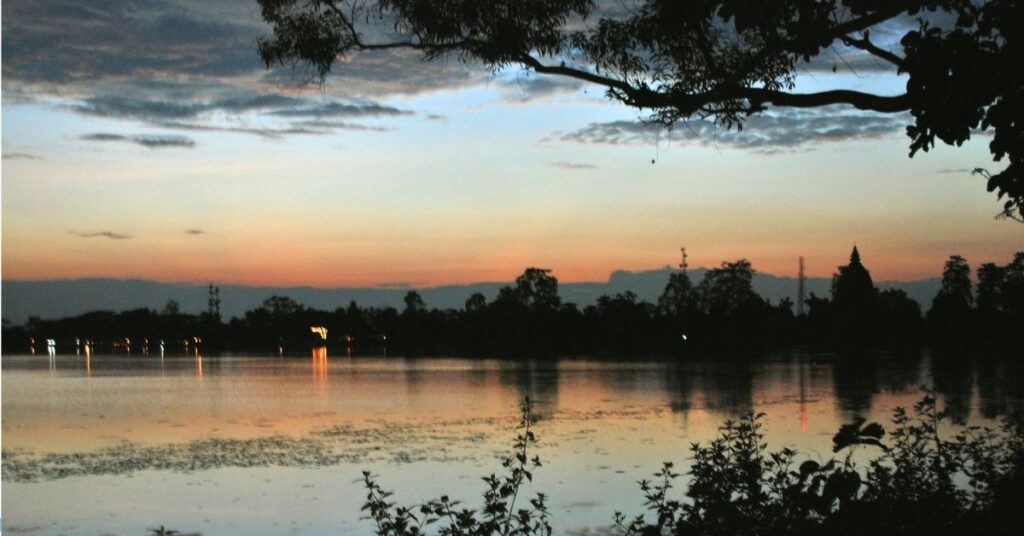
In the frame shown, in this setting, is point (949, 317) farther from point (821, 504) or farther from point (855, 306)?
point (821, 504)

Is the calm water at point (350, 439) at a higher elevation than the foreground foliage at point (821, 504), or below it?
below

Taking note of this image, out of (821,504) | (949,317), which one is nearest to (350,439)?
(821,504)

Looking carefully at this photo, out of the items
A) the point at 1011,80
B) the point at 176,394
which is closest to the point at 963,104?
the point at 1011,80

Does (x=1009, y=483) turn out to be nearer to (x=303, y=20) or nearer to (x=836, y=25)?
(x=836, y=25)

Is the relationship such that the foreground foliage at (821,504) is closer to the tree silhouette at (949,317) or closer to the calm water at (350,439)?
the calm water at (350,439)

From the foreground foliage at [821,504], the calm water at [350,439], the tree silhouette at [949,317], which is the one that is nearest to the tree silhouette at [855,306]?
the tree silhouette at [949,317]

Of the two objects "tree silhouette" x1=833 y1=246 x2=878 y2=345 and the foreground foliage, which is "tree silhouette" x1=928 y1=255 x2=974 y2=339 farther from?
the foreground foliage

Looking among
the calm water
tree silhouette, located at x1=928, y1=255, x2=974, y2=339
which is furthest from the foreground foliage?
tree silhouette, located at x1=928, y1=255, x2=974, y2=339

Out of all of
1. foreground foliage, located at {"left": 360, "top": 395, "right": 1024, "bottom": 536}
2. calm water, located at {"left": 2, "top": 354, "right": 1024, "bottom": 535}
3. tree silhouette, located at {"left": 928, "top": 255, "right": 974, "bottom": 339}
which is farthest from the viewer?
tree silhouette, located at {"left": 928, "top": 255, "right": 974, "bottom": 339}

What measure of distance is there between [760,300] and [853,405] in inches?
3467

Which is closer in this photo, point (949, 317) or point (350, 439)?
point (350, 439)

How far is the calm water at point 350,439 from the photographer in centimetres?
1548

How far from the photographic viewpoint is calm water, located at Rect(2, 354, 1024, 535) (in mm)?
15484

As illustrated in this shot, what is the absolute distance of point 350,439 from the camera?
24.1 meters
